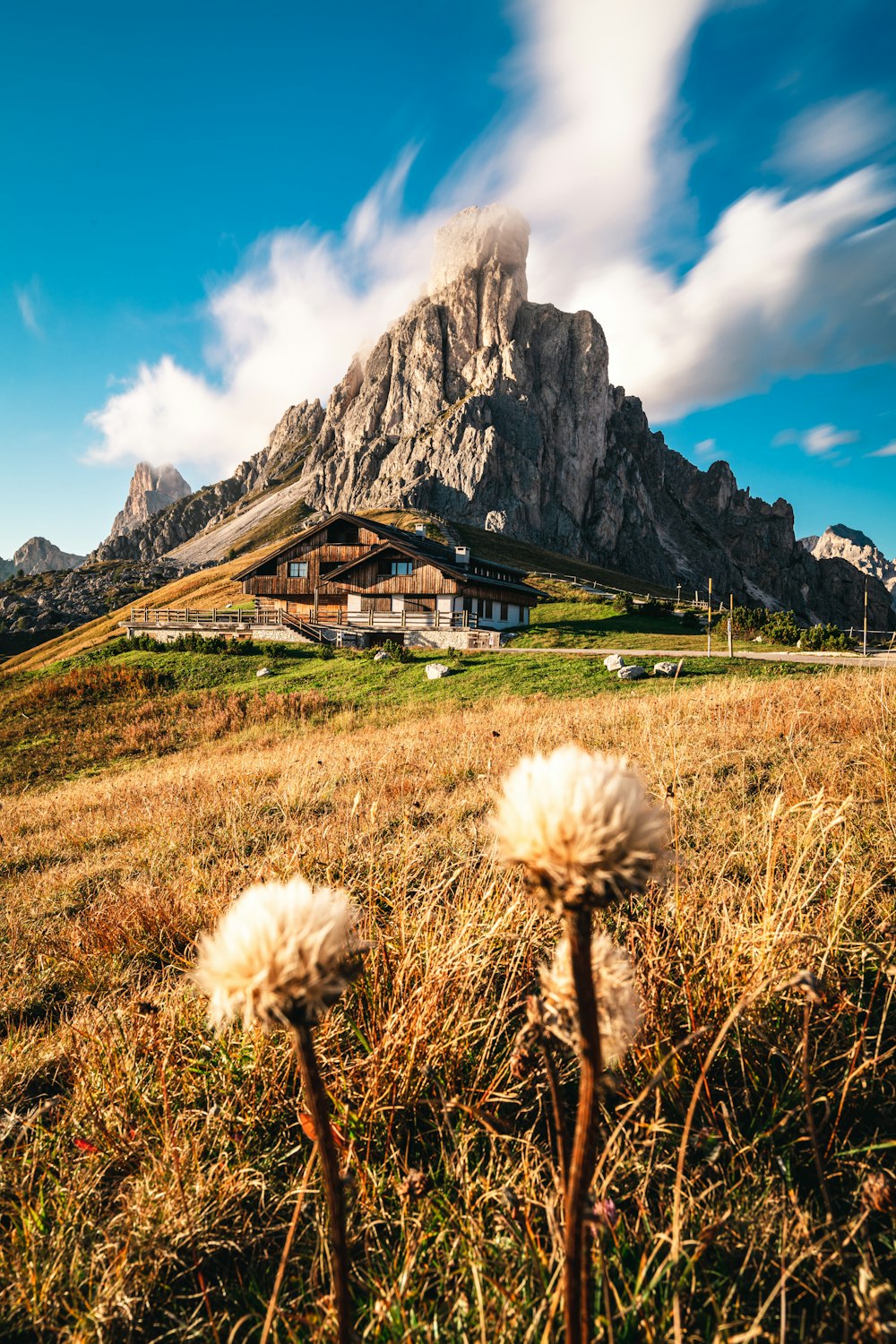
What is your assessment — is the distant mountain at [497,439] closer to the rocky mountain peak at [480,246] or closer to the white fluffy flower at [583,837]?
the rocky mountain peak at [480,246]

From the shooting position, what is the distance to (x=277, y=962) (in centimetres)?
106

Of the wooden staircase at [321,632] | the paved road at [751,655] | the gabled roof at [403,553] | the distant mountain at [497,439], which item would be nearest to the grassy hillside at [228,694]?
the paved road at [751,655]

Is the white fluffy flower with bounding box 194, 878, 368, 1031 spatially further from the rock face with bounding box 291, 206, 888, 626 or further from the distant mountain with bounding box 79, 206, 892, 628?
the rock face with bounding box 291, 206, 888, 626

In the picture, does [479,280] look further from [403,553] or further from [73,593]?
[403,553]

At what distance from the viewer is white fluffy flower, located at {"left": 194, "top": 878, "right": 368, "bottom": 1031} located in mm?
1048

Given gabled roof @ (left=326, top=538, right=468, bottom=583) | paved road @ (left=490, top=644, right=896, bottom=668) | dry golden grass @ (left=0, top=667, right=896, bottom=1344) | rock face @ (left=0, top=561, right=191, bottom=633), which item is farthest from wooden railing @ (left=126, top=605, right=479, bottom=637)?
rock face @ (left=0, top=561, right=191, bottom=633)

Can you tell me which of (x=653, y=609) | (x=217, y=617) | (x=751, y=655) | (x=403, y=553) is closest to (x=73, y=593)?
(x=217, y=617)

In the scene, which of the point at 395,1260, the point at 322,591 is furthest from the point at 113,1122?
the point at 322,591

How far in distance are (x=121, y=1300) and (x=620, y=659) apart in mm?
23354

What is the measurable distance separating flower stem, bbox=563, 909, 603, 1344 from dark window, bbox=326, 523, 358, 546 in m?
50.4

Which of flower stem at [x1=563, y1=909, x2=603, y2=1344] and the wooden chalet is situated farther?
the wooden chalet

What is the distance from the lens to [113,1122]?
247 cm

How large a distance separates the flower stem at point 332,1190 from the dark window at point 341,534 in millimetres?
50260

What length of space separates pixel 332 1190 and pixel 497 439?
5867 inches
